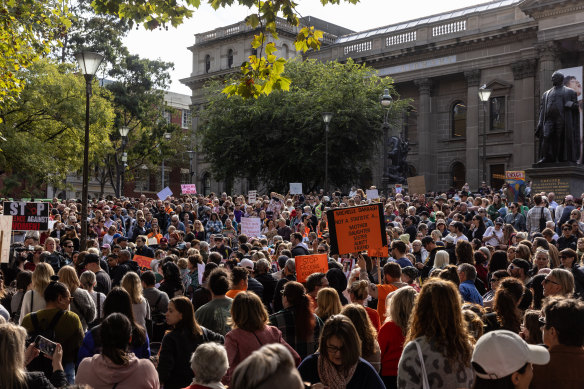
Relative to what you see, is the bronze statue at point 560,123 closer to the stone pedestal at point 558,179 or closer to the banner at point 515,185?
the stone pedestal at point 558,179

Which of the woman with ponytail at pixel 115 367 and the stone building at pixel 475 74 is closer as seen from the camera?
the woman with ponytail at pixel 115 367

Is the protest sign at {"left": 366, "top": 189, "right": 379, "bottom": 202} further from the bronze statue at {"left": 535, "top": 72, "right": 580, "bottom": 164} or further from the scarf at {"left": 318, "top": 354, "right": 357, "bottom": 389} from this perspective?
the scarf at {"left": 318, "top": 354, "right": 357, "bottom": 389}

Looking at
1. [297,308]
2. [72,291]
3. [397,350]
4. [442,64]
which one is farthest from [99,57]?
[442,64]

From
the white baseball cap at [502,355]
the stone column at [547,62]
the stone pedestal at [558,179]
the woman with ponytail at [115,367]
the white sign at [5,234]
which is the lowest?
the woman with ponytail at [115,367]

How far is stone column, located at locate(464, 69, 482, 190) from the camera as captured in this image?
47.1 meters

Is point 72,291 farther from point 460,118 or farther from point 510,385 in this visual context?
point 460,118

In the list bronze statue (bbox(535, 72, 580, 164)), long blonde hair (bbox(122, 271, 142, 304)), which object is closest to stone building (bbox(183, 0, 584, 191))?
bronze statue (bbox(535, 72, 580, 164))

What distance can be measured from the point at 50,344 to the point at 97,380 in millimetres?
406

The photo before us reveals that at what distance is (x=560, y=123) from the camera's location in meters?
20.8

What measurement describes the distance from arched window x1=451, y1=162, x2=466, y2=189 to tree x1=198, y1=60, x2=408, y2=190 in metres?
7.74

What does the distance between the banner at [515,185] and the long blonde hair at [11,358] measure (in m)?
22.7

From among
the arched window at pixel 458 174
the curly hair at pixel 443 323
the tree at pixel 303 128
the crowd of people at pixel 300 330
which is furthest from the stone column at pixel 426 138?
the curly hair at pixel 443 323

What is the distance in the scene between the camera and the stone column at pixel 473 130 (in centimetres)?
4709

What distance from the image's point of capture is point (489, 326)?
6.12 meters
